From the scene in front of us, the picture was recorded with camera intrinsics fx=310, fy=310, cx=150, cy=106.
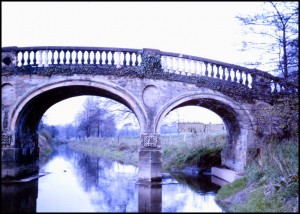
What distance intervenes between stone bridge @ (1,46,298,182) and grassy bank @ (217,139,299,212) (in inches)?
101

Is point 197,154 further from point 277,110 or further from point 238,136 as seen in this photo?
point 277,110

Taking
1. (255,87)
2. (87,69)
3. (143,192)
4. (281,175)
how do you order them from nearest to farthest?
(281,175), (143,192), (87,69), (255,87)

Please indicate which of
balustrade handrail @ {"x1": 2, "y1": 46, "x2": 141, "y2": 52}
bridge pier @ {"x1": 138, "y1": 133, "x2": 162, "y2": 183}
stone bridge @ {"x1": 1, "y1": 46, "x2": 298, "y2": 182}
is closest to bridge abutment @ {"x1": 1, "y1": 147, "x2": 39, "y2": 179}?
stone bridge @ {"x1": 1, "y1": 46, "x2": 298, "y2": 182}

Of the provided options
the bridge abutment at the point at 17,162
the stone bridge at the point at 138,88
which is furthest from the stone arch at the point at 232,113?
the bridge abutment at the point at 17,162

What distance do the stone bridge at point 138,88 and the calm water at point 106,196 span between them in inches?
48.2

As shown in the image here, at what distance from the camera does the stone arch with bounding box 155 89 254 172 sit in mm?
13297

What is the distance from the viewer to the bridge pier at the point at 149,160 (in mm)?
12602

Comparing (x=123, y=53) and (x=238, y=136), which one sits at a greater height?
(x=123, y=53)

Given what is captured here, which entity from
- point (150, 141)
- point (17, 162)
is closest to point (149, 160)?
point (150, 141)

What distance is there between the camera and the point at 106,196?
10430 mm

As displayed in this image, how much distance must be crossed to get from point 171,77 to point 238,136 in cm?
433

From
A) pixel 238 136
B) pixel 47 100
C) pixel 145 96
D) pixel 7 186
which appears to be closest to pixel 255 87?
pixel 238 136

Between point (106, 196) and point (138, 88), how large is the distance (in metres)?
4.76

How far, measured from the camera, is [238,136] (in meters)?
14.5
